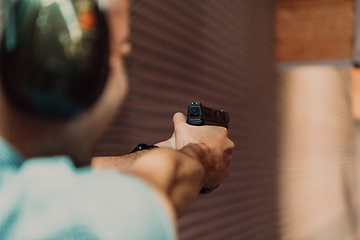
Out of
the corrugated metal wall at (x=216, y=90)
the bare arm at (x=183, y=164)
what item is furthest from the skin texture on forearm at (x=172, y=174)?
the corrugated metal wall at (x=216, y=90)

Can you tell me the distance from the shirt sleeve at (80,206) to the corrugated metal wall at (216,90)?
64.3 inches

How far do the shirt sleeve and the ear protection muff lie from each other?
0.65 ft

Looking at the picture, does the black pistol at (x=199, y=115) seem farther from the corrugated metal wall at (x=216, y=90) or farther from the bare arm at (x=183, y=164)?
the corrugated metal wall at (x=216, y=90)

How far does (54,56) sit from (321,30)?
13.5ft

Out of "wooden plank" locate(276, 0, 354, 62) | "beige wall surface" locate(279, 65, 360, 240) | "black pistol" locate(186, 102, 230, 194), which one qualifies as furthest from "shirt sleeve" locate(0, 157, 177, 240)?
"beige wall surface" locate(279, 65, 360, 240)

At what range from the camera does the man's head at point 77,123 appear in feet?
2.41

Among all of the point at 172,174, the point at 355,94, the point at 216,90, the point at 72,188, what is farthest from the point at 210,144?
the point at 355,94

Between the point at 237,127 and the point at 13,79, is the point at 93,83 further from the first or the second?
the point at 237,127

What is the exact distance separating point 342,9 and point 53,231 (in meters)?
4.52

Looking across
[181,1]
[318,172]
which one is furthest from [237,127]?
[318,172]

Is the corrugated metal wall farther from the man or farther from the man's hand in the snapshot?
the man

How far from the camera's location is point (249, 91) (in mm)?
4594

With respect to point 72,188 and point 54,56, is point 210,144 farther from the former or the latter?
point 72,188

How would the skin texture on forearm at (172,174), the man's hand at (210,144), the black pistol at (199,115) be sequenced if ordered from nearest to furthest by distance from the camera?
1. the skin texture on forearm at (172,174)
2. the man's hand at (210,144)
3. the black pistol at (199,115)
